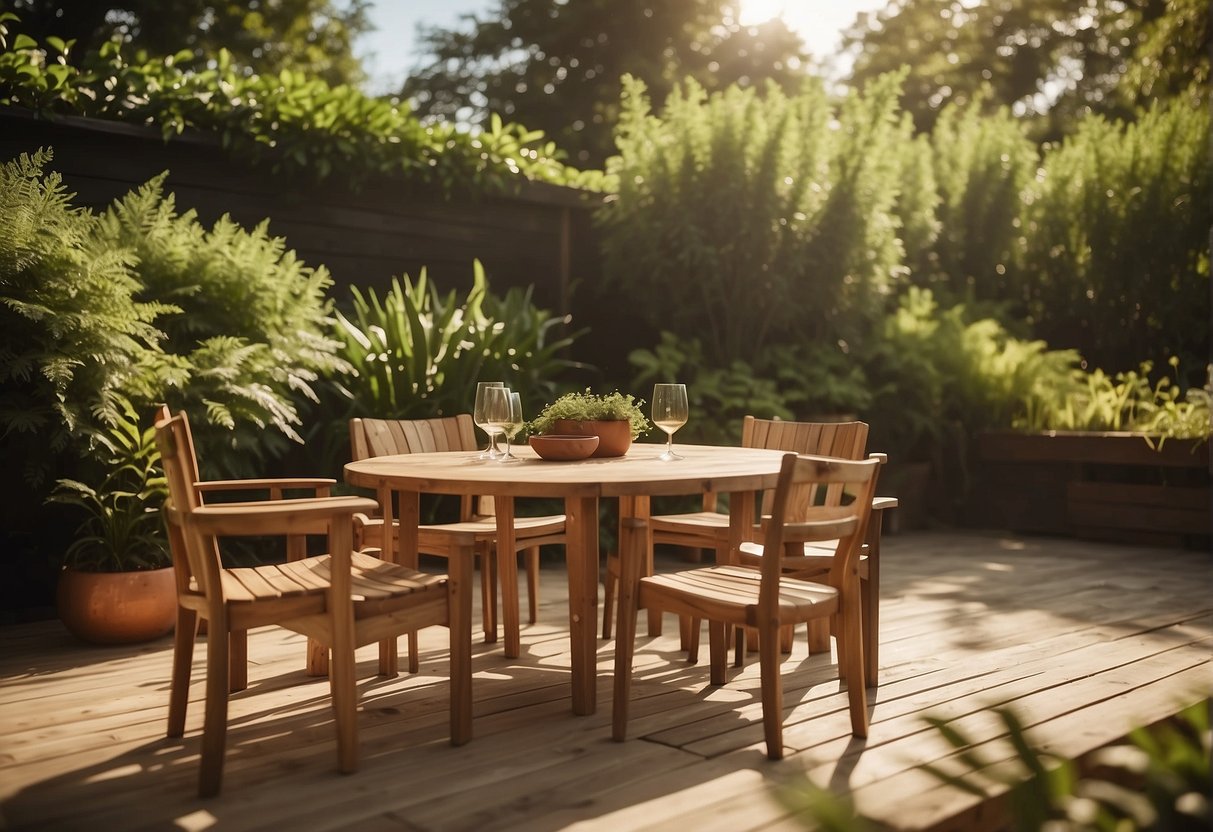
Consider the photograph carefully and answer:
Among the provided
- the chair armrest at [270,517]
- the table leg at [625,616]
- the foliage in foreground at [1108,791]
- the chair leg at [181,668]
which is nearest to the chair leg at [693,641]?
the table leg at [625,616]

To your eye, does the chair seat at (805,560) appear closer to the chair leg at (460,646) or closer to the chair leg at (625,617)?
the chair leg at (625,617)

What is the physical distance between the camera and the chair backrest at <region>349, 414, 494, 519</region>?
3.67 m

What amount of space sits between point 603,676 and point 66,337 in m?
2.34

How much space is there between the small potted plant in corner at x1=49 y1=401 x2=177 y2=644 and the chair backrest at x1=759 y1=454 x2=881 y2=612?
2426 mm

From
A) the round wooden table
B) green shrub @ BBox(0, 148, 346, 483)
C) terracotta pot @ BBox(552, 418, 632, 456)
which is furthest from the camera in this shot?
green shrub @ BBox(0, 148, 346, 483)

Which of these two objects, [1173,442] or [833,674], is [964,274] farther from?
[833,674]

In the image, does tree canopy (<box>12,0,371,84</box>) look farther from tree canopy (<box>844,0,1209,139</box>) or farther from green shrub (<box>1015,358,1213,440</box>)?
green shrub (<box>1015,358,1213,440</box>)

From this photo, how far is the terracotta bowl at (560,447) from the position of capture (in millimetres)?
3287

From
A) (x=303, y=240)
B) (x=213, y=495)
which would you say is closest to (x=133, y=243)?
(x=213, y=495)

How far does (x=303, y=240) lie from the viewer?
240 inches

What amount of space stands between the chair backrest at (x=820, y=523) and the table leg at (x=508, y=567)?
1.09 metres

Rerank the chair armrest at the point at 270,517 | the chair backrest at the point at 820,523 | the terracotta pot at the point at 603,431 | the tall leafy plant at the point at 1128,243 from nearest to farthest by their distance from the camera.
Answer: the chair armrest at the point at 270,517 < the chair backrest at the point at 820,523 < the terracotta pot at the point at 603,431 < the tall leafy plant at the point at 1128,243

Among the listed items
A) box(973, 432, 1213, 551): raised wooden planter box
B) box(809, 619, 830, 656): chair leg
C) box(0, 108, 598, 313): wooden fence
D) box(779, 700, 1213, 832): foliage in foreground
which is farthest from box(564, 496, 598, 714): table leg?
box(973, 432, 1213, 551): raised wooden planter box

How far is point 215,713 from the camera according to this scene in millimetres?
2373
